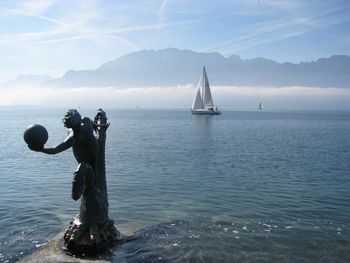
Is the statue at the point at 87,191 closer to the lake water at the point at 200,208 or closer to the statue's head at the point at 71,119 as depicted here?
the statue's head at the point at 71,119

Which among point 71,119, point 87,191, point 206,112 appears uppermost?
point 71,119

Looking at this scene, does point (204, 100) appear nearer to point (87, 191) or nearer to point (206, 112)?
point (206, 112)

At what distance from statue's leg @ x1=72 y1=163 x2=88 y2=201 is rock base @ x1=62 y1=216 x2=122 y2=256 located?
121 centimetres

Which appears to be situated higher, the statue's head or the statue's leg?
the statue's head

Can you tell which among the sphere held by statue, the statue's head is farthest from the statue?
the sphere held by statue

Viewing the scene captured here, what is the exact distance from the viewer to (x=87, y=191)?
13.0 m

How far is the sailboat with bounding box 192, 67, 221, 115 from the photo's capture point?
557 feet

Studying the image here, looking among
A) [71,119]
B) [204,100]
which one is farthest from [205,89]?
[71,119]

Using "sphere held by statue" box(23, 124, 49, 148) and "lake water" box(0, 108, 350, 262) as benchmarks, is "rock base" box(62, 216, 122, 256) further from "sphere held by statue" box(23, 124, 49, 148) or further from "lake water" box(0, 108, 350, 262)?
"sphere held by statue" box(23, 124, 49, 148)

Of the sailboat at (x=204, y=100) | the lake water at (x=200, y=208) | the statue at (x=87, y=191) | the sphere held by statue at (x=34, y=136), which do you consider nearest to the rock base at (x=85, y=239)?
the statue at (x=87, y=191)

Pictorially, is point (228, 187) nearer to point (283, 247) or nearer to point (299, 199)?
point (299, 199)

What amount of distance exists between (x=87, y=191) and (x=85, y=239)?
4.63 feet

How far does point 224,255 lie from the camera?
13758mm

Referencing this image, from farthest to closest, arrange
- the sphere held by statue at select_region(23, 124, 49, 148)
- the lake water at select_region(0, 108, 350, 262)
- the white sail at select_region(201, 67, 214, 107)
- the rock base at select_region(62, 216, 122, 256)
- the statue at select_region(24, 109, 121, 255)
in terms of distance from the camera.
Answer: the white sail at select_region(201, 67, 214, 107) < the lake water at select_region(0, 108, 350, 262) < the rock base at select_region(62, 216, 122, 256) < the statue at select_region(24, 109, 121, 255) < the sphere held by statue at select_region(23, 124, 49, 148)
